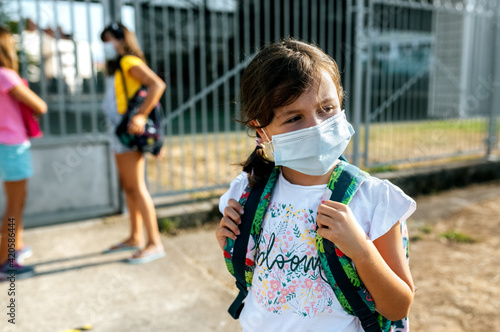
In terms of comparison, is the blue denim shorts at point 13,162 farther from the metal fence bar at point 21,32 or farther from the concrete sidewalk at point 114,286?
the metal fence bar at point 21,32

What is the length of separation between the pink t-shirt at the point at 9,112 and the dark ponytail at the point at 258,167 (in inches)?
88.4

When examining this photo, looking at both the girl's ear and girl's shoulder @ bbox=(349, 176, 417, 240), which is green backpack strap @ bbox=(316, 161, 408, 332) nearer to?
girl's shoulder @ bbox=(349, 176, 417, 240)

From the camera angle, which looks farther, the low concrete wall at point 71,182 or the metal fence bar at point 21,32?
the low concrete wall at point 71,182

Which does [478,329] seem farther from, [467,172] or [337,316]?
[467,172]

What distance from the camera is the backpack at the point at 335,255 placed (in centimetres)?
122

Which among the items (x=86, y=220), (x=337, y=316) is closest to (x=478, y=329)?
(x=337, y=316)

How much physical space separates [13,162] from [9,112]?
0.33 m

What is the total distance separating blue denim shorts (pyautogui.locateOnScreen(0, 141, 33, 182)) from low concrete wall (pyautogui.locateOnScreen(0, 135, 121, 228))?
0.88 meters

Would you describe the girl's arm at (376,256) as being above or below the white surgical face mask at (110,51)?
below

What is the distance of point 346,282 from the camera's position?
3.98 ft

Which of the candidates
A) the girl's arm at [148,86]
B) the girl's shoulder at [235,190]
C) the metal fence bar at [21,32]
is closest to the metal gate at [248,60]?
the metal fence bar at [21,32]

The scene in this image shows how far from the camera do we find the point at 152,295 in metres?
3.00

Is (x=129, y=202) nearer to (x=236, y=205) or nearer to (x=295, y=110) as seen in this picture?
(x=236, y=205)

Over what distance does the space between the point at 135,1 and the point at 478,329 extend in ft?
11.7
